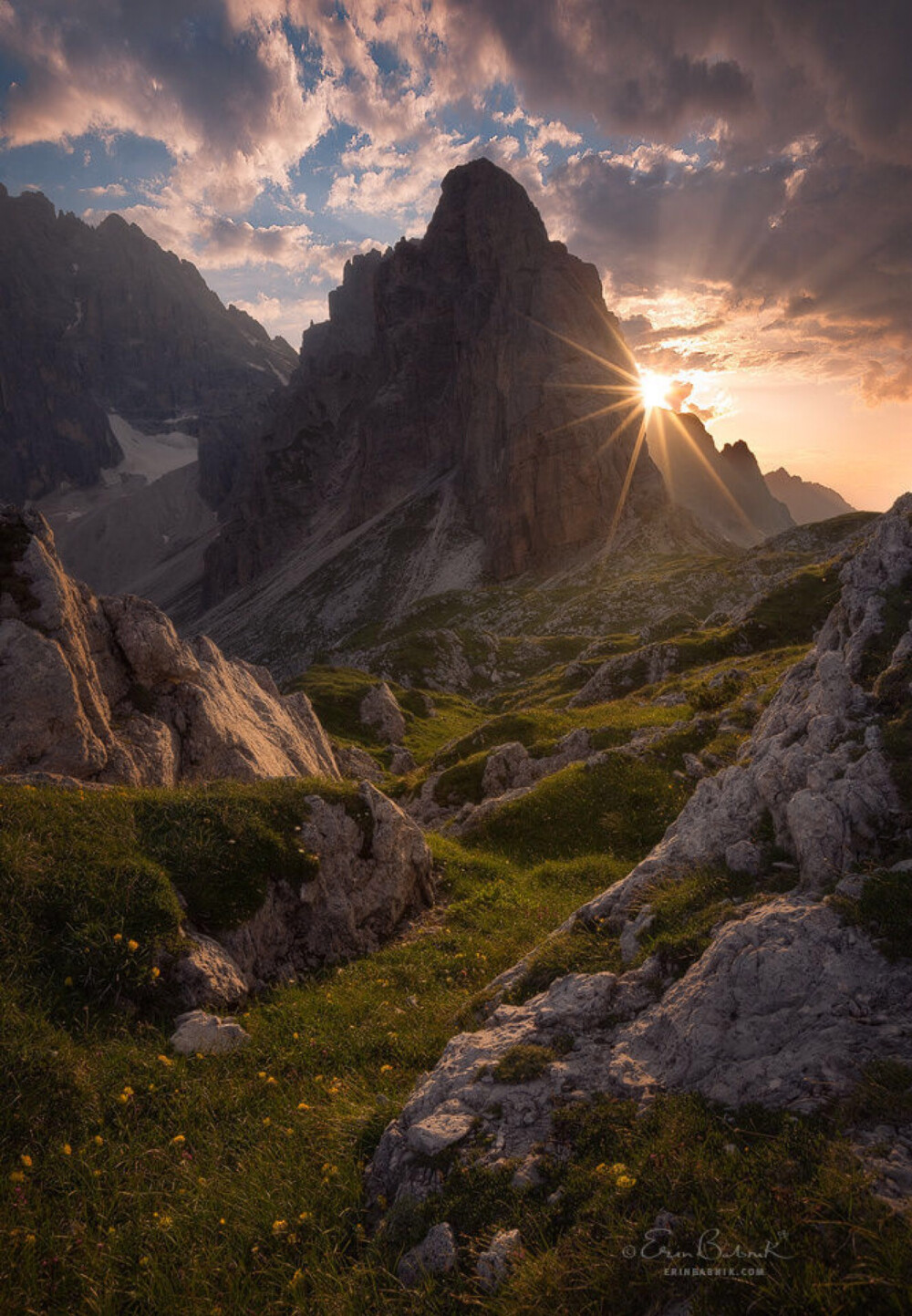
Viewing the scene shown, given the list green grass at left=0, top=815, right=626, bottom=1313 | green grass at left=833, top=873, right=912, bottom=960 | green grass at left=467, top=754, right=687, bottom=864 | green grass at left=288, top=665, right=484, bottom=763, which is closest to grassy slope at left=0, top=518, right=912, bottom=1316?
green grass at left=0, top=815, right=626, bottom=1313

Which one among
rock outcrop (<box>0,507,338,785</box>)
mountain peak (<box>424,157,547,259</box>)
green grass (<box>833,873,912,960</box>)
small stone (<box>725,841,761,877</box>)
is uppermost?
mountain peak (<box>424,157,547,259</box>)

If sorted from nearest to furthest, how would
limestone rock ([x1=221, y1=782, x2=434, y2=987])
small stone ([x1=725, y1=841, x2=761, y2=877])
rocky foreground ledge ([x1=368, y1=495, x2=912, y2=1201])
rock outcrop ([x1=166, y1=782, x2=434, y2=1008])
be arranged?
rocky foreground ledge ([x1=368, y1=495, x2=912, y2=1201]) < small stone ([x1=725, y1=841, x2=761, y2=877]) < rock outcrop ([x1=166, y1=782, x2=434, y2=1008]) < limestone rock ([x1=221, y1=782, x2=434, y2=987])

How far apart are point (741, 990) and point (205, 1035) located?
702 centimetres

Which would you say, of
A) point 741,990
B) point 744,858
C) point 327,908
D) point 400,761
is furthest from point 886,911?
point 400,761

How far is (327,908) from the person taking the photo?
1234cm

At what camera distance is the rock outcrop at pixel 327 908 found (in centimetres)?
977

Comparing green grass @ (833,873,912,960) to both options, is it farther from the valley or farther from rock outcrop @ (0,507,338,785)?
rock outcrop @ (0,507,338,785)

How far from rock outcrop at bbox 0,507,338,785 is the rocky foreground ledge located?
13379 mm

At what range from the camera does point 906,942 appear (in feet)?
20.9

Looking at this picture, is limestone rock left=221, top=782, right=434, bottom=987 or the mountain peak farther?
the mountain peak

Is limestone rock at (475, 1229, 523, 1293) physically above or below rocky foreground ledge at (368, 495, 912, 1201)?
below

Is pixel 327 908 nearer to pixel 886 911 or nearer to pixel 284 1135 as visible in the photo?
pixel 284 1135

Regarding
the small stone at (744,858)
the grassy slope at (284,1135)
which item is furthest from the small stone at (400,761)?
the small stone at (744,858)

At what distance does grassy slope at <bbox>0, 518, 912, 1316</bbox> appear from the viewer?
4.43 metres
